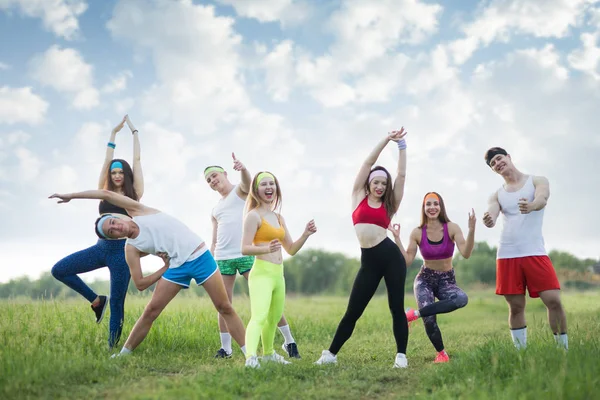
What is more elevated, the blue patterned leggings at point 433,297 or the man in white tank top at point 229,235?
the man in white tank top at point 229,235

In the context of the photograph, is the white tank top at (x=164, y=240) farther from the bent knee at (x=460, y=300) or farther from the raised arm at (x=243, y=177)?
the bent knee at (x=460, y=300)

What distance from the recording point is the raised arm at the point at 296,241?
6633 mm

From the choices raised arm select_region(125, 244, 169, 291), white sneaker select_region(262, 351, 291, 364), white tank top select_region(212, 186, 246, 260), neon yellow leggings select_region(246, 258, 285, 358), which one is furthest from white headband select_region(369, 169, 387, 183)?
raised arm select_region(125, 244, 169, 291)

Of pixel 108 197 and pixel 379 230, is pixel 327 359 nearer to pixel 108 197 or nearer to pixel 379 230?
pixel 379 230

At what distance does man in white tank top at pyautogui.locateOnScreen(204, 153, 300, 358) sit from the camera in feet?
26.2

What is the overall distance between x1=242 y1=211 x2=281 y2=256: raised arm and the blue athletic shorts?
64 centimetres

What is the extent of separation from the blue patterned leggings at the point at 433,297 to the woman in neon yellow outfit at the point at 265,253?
201 cm

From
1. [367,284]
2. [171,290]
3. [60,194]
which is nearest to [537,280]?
[367,284]

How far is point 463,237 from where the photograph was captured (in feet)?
24.7

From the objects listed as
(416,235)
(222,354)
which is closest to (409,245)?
(416,235)

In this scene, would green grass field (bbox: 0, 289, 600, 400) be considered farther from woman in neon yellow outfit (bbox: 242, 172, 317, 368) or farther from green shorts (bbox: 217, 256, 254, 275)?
green shorts (bbox: 217, 256, 254, 275)

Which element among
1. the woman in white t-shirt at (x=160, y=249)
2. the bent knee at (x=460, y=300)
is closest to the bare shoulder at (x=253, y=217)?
the woman in white t-shirt at (x=160, y=249)

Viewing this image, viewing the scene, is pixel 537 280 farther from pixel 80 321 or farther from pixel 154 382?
pixel 80 321

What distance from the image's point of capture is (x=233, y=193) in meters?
8.22
